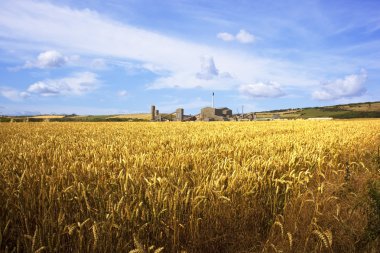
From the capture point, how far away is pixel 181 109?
59.4m

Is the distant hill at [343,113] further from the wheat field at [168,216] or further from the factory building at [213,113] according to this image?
the wheat field at [168,216]

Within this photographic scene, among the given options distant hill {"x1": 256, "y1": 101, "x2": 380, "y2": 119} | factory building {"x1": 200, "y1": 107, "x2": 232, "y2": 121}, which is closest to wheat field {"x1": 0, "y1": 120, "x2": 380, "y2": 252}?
factory building {"x1": 200, "y1": 107, "x2": 232, "y2": 121}

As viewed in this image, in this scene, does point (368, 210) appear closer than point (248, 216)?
No

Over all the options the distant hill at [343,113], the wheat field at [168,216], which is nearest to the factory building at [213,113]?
the distant hill at [343,113]

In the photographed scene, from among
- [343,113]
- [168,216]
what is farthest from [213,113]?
[168,216]

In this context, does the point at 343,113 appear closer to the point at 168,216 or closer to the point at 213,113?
the point at 213,113

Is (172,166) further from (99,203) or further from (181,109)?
(181,109)

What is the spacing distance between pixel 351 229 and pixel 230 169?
1854 mm

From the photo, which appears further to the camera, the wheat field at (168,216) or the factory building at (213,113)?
the factory building at (213,113)

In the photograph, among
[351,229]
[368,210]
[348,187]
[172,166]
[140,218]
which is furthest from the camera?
[348,187]

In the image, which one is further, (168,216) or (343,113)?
(343,113)

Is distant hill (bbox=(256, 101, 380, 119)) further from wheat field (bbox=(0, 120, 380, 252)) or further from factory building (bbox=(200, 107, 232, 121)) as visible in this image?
wheat field (bbox=(0, 120, 380, 252))

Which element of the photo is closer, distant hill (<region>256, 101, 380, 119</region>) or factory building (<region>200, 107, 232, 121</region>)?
factory building (<region>200, 107, 232, 121</region>)

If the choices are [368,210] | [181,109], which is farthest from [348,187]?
[181,109]
